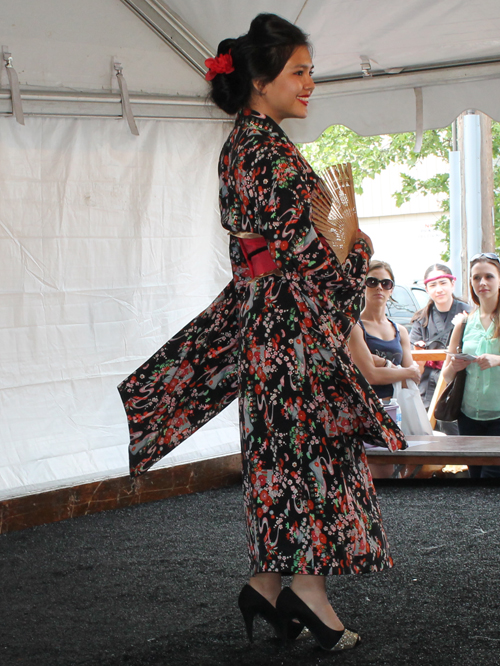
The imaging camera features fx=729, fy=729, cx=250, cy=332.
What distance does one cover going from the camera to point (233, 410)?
3895 millimetres

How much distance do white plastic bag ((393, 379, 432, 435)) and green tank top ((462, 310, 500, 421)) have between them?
0.24m

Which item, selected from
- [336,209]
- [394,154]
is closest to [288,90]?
[336,209]

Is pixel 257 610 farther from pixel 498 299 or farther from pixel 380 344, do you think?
pixel 498 299

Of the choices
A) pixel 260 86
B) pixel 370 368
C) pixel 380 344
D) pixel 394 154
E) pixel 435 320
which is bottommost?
pixel 370 368

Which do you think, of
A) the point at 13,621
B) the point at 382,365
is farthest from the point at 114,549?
the point at 382,365

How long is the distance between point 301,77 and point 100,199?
172cm

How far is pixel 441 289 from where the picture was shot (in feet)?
17.4

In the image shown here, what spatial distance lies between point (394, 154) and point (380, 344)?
827cm

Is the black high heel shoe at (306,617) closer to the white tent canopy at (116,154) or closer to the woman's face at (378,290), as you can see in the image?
the white tent canopy at (116,154)

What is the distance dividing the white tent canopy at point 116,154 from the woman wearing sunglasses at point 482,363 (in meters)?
0.92

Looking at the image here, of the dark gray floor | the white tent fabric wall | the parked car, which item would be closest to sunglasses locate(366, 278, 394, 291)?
the white tent fabric wall

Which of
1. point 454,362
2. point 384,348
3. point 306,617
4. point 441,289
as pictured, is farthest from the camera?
point 441,289

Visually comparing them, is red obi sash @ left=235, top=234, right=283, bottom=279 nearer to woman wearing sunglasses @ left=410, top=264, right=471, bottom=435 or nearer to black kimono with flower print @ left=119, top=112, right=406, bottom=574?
black kimono with flower print @ left=119, top=112, right=406, bottom=574

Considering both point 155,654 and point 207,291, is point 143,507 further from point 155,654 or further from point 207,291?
point 155,654
